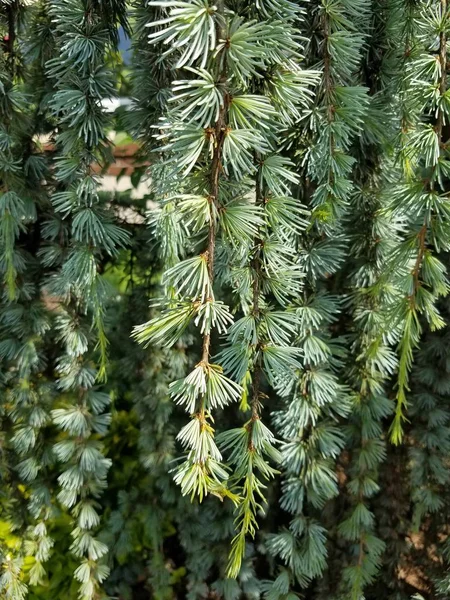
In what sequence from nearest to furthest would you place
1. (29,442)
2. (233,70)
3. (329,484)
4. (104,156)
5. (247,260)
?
(233,70) < (247,260) < (104,156) < (329,484) < (29,442)

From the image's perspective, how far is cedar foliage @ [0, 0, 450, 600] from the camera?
67 centimetres

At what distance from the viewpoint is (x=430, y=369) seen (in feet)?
4.16

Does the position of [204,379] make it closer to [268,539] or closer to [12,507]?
[268,539]

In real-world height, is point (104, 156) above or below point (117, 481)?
above

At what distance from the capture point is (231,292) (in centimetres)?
124

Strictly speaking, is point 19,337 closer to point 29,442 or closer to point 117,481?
point 29,442

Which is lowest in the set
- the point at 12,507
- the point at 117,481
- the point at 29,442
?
the point at 117,481

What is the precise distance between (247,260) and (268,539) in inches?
26.0

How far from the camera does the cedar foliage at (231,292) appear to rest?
0.67 meters

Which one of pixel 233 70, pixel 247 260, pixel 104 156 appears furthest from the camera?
pixel 104 156

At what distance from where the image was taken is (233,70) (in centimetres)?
60

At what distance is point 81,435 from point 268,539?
0.41 m

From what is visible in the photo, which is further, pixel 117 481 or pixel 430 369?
pixel 117 481

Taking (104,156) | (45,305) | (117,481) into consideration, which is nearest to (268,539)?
(117,481)
